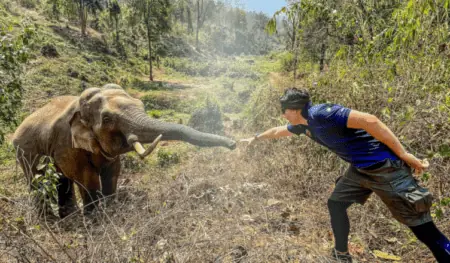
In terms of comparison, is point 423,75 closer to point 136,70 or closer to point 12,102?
point 12,102

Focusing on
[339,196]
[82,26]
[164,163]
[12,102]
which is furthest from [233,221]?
[82,26]

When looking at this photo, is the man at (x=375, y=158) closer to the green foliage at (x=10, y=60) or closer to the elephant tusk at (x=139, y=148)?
the elephant tusk at (x=139, y=148)

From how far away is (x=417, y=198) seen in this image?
2418 millimetres

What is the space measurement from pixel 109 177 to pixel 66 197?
0.77m

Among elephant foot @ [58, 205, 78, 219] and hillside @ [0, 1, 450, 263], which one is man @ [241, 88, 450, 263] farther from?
elephant foot @ [58, 205, 78, 219]

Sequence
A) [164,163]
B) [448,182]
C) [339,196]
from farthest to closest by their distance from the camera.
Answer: [164,163] → [448,182] → [339,196]

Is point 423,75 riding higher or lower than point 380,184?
higher

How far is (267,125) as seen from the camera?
25.2ft

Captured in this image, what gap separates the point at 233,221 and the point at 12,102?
3140 millimetres

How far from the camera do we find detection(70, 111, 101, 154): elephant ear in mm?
4086

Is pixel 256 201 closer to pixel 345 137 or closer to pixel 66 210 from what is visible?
pixel 345 137

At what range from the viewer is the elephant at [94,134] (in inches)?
147

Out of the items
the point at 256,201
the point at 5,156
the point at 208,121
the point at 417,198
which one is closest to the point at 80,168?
the point at 256,201

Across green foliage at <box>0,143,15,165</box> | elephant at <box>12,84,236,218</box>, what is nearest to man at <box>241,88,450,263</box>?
elephant at <box>12,84,236,218</box>
